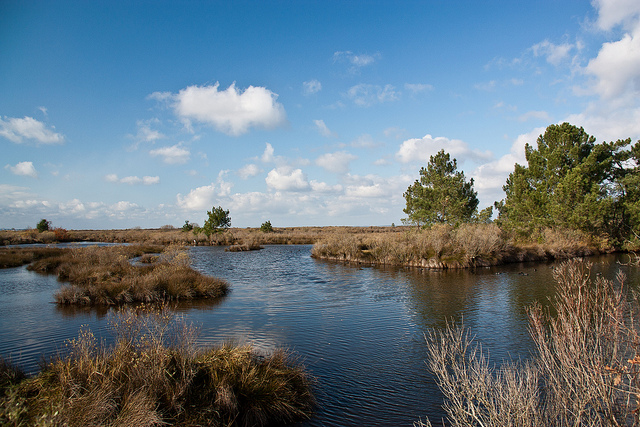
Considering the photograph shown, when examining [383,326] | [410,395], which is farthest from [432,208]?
[410,395]

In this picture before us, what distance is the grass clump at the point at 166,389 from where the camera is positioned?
512 cm

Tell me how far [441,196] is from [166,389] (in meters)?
30.6

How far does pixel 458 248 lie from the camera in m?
28.6

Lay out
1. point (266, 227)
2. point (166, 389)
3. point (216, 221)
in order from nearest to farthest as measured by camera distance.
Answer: point (166, 389)
point (216, 221)
point (266, 227)

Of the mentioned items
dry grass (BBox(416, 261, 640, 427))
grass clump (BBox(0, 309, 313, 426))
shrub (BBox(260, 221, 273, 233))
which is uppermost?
shrub (BBox(260, 221, 273, 233))

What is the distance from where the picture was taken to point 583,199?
3012 centimetres

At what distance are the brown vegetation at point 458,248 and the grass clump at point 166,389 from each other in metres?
23.1

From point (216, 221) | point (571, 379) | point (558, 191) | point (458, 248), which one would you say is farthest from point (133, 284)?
point (216, 221)

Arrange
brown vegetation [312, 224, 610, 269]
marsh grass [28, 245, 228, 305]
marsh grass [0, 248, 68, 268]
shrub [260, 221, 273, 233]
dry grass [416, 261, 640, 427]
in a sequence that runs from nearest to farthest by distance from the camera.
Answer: dry grass [416, 261, 640, 427], marsh grass [28, 245, 228, 305], brown vegetation [312, 224, 610, 269], marsh grass [0, 248, 68, 268], shrub [260, 221, 273, 233]

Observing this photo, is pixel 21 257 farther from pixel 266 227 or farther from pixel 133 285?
pixel 266 227

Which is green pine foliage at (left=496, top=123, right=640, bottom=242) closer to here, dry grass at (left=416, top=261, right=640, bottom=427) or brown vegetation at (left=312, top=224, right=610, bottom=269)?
→ brown vegetation at (left=312, top=224, right=610, bottom=269)

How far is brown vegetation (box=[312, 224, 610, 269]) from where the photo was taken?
92.8 ft

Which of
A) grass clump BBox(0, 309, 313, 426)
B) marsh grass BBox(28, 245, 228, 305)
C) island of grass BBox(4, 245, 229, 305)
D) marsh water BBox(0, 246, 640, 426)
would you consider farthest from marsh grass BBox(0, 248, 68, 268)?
grass clump BBox(0, 309, 313, 426)

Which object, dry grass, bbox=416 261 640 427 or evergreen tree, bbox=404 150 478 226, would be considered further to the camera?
evergreen tree, bbox=404 150 478 226
